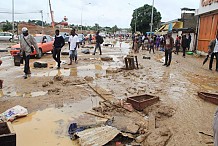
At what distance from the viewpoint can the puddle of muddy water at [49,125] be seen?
3.72 meters

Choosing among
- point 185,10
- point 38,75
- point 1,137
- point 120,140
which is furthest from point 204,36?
point 1,137

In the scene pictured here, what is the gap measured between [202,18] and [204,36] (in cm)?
216

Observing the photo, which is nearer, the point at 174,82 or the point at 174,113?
the point at 174,113

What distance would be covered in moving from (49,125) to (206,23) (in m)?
19.4

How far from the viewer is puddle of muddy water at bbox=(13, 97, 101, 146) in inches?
147

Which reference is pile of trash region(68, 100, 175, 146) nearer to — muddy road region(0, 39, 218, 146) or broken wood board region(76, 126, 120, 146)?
broken wood board region(76, 126, 120, 146)

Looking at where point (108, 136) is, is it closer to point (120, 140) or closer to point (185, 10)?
point (120, 140)

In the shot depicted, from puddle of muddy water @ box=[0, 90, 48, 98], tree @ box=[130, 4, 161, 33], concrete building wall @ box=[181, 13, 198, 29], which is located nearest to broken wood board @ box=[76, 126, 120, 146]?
puddle of muddy water @ box=[0, 90, 48, 98]

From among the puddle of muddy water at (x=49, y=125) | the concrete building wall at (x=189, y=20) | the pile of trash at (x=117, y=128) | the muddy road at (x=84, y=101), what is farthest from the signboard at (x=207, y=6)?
the puddle of muddy water at (x=49, y=125)

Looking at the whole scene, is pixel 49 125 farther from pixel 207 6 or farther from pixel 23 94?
pixel 207 6

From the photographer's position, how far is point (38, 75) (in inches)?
361

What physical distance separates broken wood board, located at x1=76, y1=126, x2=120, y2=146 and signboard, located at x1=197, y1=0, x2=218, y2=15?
16405 mm

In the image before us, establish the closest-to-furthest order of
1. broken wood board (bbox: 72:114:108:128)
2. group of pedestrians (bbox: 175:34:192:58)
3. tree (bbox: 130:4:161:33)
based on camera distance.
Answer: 1. broken wood board (bbox: 72:114:108:128)
2. group of pedestrians (bbox: 175:34:192:58)
3. tree (bbox: 130:4:161:33)

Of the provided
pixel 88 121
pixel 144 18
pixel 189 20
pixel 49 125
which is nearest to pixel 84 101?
pixel 88 121
